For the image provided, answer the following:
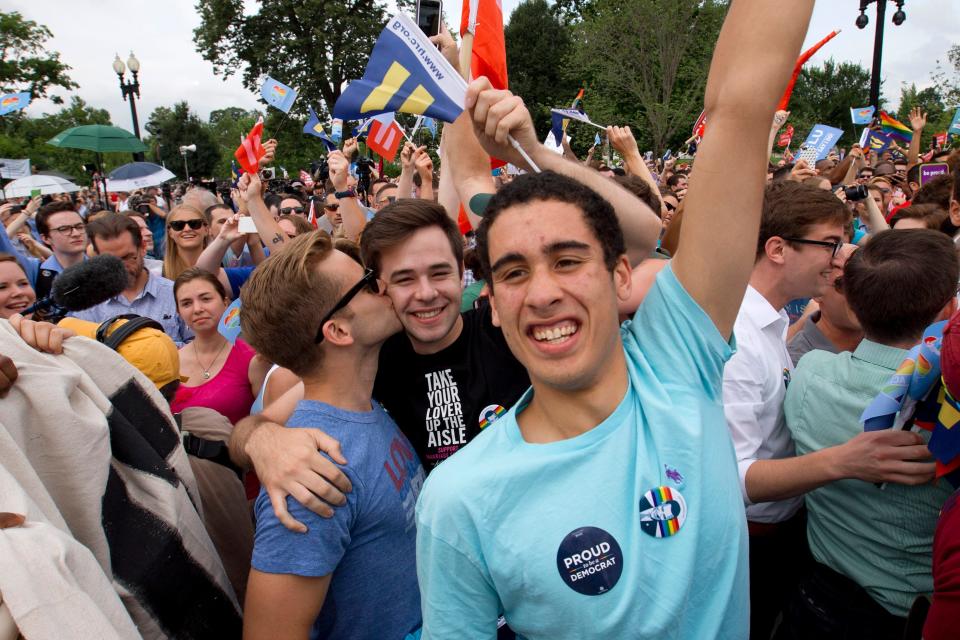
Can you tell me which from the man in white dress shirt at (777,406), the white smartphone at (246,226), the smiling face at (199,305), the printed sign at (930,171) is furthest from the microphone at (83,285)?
the printed sign at (930,171)

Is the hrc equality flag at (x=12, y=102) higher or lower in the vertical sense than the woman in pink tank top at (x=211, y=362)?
higher

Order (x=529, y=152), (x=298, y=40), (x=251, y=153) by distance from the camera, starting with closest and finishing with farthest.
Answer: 1. (x=529, y=152)
2. (x=251, y=153)
3. (x=298, y=40)

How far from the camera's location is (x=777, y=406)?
2414 mm

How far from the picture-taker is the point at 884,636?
2000 mm

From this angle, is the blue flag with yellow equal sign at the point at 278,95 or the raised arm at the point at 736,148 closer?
the raised arm at the point at 736,148

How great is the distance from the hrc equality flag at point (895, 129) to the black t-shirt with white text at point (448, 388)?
512 inches

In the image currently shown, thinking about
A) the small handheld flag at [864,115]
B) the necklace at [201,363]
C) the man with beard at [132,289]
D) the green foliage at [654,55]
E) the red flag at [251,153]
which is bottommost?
the necklace at [201,363]

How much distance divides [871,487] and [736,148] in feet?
4.44

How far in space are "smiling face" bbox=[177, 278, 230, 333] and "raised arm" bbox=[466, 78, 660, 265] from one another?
2.83 meters

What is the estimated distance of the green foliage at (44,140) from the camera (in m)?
29.4

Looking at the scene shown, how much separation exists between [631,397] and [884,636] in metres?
1.41

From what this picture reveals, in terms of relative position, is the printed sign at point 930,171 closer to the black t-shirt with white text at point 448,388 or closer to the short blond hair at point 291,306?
the black t-shirt with white text at point 448,388

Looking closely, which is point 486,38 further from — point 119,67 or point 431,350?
point 119,67

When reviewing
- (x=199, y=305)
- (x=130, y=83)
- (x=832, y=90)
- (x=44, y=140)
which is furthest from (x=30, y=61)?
(x=832, y=90)
